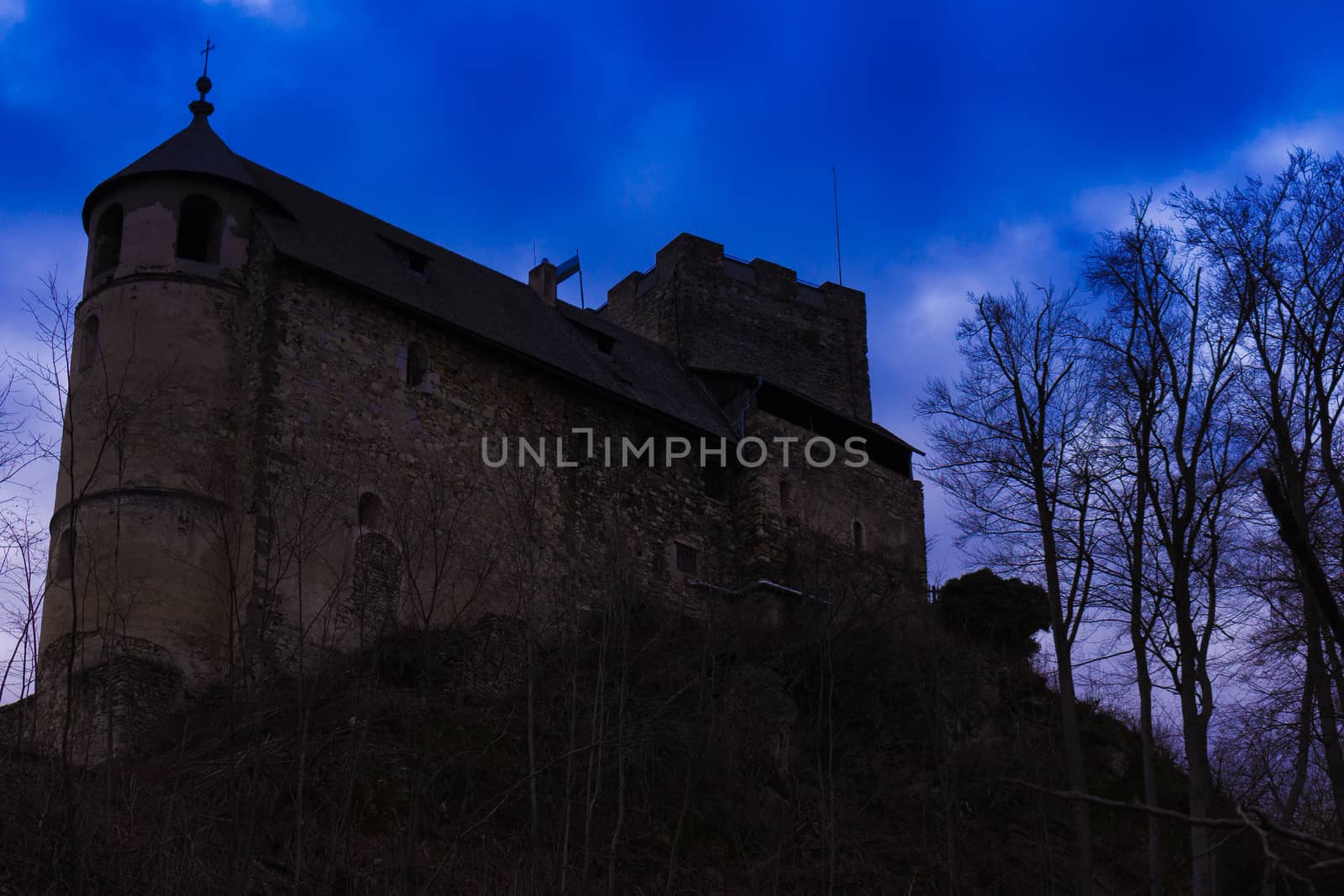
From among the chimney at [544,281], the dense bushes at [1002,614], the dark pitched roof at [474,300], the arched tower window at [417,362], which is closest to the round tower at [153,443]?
the dark pitched roof at [474,300]

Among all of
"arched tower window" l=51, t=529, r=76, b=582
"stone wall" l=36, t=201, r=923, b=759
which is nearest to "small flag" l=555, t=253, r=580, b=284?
"stone wall" l=36, t=201, r=923, b=759

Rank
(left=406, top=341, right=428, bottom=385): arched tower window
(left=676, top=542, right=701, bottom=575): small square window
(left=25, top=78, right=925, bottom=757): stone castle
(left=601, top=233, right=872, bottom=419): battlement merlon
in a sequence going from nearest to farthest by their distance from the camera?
(left=25, top=78, right=925, bottom=757): stone castle → (left=406, top=341, right=428, bottom=385): arched tower window → (left=676, top=542, right=701, bottom=575): small square window → (left=601, top=233, right=872, bottom=419): battlement merlon

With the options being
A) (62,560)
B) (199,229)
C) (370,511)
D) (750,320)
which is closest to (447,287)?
(199,229)

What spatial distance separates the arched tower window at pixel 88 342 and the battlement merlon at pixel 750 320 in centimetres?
1307

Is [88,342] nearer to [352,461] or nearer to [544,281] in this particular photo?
[352,461]

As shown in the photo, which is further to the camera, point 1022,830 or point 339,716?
point 1022,830

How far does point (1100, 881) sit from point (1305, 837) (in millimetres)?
15054

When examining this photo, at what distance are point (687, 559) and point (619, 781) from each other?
1092 centimetres

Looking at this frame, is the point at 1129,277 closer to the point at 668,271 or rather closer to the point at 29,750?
the point at 29,750

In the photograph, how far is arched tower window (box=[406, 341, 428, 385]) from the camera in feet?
73.8

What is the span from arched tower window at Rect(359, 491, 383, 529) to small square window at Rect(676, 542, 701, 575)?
6425 mm

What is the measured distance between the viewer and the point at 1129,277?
16078 millimetres

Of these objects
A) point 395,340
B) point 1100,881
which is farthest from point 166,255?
point 1100,881

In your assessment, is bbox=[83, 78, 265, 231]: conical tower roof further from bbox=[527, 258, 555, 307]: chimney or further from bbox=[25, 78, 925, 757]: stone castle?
bbox=[527, 258, 555, 307]: chimney
